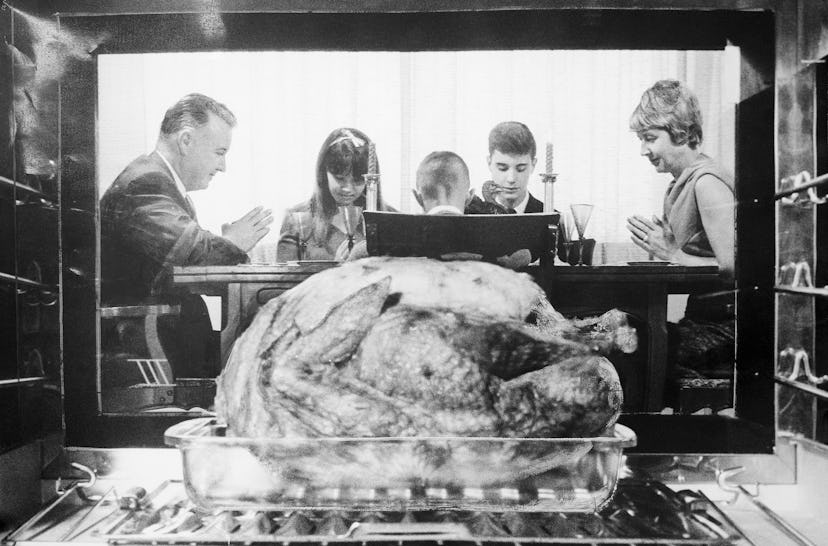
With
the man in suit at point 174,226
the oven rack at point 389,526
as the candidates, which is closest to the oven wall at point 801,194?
the oven rack at point 389,526

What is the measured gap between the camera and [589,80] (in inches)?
56.5

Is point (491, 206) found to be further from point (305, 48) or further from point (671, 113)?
point (305, 48)

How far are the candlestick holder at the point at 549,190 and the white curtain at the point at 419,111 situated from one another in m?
0.01

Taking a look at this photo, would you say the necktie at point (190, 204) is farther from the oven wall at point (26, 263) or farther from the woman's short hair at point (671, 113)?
the woman's short hair at point (671, 113)

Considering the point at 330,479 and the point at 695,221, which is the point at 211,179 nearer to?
the point at 330,479

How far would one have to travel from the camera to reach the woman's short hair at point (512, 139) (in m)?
1.43

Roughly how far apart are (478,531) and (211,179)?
3.16 ft

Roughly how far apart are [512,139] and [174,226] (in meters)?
0.81

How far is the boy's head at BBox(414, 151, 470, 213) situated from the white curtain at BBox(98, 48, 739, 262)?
0.06 ft

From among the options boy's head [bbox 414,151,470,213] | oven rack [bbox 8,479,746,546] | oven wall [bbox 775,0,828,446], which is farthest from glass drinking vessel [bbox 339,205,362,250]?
oven wall [bbox 775,0,828,446]

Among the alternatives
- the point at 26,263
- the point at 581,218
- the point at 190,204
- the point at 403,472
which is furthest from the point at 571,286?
the point at 26,263

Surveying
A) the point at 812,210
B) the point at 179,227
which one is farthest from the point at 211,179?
the point at 812,210

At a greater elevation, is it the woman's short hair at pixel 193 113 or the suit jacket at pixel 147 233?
the woman's short hair at pixel 193 113

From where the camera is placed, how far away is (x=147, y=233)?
57.1 inches
